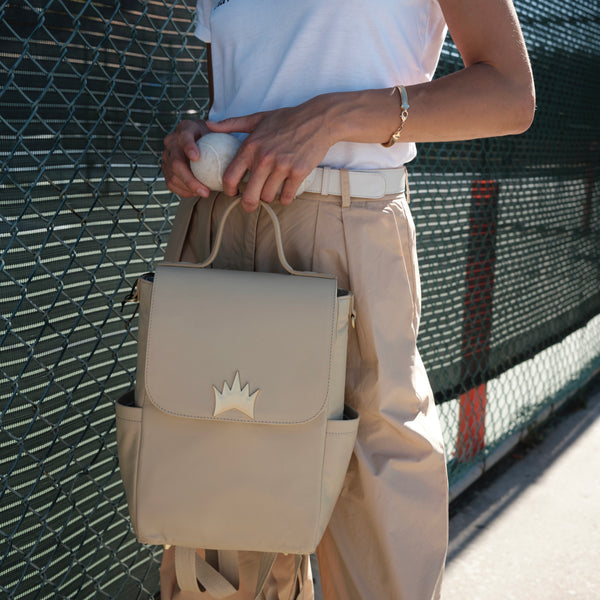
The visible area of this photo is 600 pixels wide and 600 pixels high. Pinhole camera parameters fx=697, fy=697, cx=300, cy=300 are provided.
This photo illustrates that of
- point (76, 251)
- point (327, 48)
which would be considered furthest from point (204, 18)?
point (76, 251)

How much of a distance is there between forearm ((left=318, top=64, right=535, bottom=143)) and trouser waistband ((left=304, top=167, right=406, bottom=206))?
0.28ft

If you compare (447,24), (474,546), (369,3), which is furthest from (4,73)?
(474,546)

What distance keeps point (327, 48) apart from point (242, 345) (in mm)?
531

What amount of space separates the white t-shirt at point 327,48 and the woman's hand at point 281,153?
114mm

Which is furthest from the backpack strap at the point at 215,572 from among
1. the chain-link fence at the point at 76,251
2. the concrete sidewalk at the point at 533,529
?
the concrete sidewalk at the point at 533,529

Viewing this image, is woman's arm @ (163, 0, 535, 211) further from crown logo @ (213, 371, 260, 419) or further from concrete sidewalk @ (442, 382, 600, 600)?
concrete sidewalk @ (442, 382, 600, 600)

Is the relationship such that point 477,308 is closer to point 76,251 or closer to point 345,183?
point 76,251

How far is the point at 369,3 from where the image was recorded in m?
1.17

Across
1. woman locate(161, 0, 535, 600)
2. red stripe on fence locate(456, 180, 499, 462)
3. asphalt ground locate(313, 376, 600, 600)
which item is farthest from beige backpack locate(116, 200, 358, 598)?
red stripe on fence locate(456, 180, 499, 462)

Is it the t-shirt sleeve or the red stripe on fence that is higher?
the t-shirt sleeve

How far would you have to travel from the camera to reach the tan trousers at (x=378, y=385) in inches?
49.6

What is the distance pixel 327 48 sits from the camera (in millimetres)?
1202

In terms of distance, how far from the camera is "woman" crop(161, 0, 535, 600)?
1.15 metres

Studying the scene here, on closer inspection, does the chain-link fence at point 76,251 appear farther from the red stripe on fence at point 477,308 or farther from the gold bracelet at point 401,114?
the red stripe on fence at point 477,308
